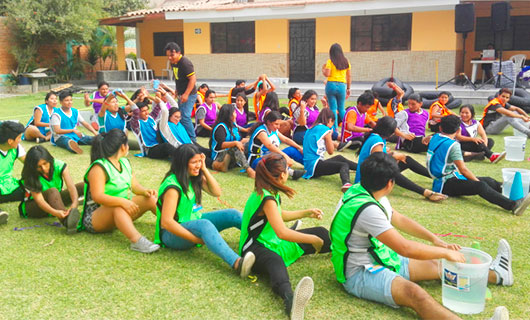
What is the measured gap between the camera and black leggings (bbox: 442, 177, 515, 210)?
5155mm

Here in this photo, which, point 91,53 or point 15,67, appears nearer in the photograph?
point 15,67

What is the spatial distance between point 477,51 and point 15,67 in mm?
18221

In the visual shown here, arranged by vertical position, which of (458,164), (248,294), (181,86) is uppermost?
(181,86)

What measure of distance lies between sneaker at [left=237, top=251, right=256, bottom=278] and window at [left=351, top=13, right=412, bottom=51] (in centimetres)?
1581

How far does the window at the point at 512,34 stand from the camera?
1692 cm

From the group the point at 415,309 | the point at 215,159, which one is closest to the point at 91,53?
the point at 215,159

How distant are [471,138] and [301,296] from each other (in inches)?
224

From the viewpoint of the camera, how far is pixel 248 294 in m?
3.32

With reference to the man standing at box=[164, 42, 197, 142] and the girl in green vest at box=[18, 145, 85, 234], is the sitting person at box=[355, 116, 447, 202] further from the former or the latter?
the man standing at box=[164, 42, 197, 142]

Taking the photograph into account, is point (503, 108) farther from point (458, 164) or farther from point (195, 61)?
point (195, 61)

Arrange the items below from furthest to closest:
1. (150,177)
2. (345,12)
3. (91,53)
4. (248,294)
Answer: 1. (91,53)
2. (345,12)
3. (150,177)
4. (248,294)

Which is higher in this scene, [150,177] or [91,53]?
[91,53]

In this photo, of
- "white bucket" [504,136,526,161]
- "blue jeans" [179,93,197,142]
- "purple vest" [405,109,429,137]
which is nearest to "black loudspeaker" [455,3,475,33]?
"purple vest" [405,109,429,137]

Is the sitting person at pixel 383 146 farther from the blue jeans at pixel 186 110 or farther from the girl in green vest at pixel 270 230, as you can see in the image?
the blue jeans at pixel 186 110
